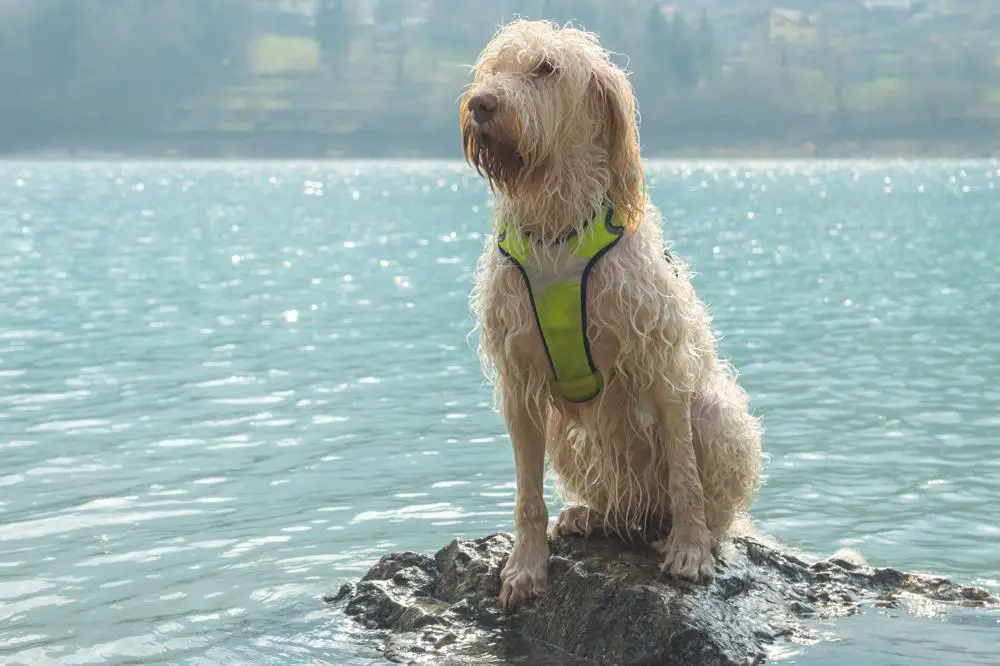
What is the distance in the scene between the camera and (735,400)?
733cm

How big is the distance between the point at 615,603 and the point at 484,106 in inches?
107

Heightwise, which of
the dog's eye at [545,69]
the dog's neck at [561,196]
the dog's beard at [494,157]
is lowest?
the dog's neck at [561,196]

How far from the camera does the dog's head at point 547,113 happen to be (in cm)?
617

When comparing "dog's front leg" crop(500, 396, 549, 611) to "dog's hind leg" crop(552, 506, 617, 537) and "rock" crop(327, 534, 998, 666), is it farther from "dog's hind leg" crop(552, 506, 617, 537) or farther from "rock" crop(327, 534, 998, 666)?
"dog's hind leg" crop(552, 506, 617, 537)

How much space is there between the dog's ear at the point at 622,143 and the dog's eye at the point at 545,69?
26 centimetres

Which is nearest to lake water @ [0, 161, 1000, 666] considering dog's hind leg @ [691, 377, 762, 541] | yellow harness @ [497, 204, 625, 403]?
dog's hind leg @ [691, 377, 762, 541]

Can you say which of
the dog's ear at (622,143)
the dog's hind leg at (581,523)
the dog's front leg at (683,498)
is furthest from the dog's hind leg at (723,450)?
the dog's ear at (622,143)

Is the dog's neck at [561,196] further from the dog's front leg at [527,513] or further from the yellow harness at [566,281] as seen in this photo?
the dog's front leg at [527,513]

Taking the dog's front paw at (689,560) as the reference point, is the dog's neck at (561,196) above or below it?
above

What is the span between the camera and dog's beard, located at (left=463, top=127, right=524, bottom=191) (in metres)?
6.21

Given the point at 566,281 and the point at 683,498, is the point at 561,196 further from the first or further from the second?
the point at 683,498

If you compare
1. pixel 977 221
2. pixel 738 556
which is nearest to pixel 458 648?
pixel 738 556

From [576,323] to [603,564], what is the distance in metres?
1.42

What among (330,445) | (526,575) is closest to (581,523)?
(526,575)
